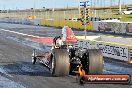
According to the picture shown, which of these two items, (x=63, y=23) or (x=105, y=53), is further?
(x=63, y=23)

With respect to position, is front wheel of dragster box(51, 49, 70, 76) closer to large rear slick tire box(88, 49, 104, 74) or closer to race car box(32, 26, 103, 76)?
race car box(32, 26, 103, 76)

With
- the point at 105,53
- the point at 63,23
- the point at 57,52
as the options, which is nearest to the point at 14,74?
the point at 57,52

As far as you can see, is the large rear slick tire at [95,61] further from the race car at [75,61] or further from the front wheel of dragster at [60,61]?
the front wheel of dragster at [60,61]

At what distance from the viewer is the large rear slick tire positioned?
42.8 ft

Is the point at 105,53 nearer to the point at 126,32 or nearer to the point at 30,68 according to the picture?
the point at 30,68

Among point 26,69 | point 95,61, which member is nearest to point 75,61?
point 95,61

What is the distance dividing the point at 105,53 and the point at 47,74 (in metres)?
8.17

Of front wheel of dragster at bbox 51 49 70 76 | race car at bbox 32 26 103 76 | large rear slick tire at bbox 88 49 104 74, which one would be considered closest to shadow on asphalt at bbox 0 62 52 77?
race car at bbox 32 26 103 76

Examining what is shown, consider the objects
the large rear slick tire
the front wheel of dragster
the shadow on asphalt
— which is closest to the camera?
the front wheel of dragster

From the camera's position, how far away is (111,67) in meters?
18.0

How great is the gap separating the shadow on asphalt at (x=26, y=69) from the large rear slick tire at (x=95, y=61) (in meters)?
2.18

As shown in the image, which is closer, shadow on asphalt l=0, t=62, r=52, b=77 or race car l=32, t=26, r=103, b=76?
race car l=32, t=26, r=103, b=76

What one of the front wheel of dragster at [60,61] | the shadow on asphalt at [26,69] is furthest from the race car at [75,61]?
the shadow on asphalt at [26,69]

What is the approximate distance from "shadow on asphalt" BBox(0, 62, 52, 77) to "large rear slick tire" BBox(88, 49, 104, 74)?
85.9 inches
